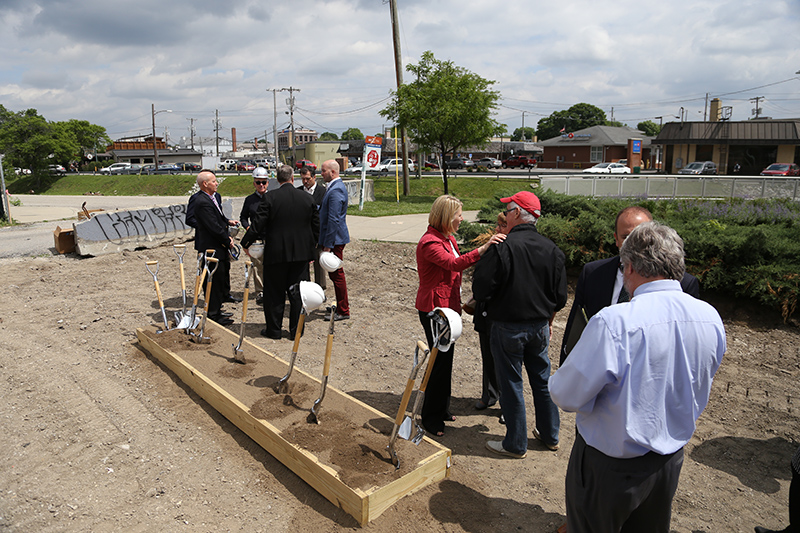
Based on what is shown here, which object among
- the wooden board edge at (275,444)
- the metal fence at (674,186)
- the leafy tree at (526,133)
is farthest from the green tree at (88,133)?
the leafy tree at (526,133)

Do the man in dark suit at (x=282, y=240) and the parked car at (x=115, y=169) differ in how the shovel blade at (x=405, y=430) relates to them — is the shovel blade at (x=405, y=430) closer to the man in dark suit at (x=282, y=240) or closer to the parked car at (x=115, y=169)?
the man in dark suit at (x=282, y=240)

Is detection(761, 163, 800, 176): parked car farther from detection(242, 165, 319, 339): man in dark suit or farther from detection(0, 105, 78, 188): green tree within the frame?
detection(0, 105, 78, 188): green tree

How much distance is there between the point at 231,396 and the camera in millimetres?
4109

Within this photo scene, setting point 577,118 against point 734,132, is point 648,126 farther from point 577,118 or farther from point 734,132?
point 734,132

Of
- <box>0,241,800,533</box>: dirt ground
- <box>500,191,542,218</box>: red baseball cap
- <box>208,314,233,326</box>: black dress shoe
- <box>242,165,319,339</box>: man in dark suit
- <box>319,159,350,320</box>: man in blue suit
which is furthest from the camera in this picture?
<box>319,159,350,320</box>: man in blue suit

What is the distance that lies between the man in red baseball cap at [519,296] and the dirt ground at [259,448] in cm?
61

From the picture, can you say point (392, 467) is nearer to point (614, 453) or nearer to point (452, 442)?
point (452, 442)

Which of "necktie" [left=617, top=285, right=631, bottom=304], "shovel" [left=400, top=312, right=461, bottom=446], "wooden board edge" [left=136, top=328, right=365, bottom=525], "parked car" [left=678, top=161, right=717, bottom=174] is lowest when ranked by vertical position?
"wooden board edge" [left=136, top=328, right=365, bottom=525]

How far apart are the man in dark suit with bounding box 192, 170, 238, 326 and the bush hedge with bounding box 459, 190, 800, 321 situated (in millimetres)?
4816

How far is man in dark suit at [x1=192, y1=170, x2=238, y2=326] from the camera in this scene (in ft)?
20.6

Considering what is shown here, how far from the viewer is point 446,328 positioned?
2.88m

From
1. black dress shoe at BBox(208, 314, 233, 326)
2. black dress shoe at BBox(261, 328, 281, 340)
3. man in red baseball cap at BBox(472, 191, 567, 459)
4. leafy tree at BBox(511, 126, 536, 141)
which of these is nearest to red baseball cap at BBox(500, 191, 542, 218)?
man in red baseball cap at BBox(472, 191, 567, 459)

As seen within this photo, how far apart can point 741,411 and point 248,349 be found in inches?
181

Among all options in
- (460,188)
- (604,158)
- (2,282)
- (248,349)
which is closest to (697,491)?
(248,349)
